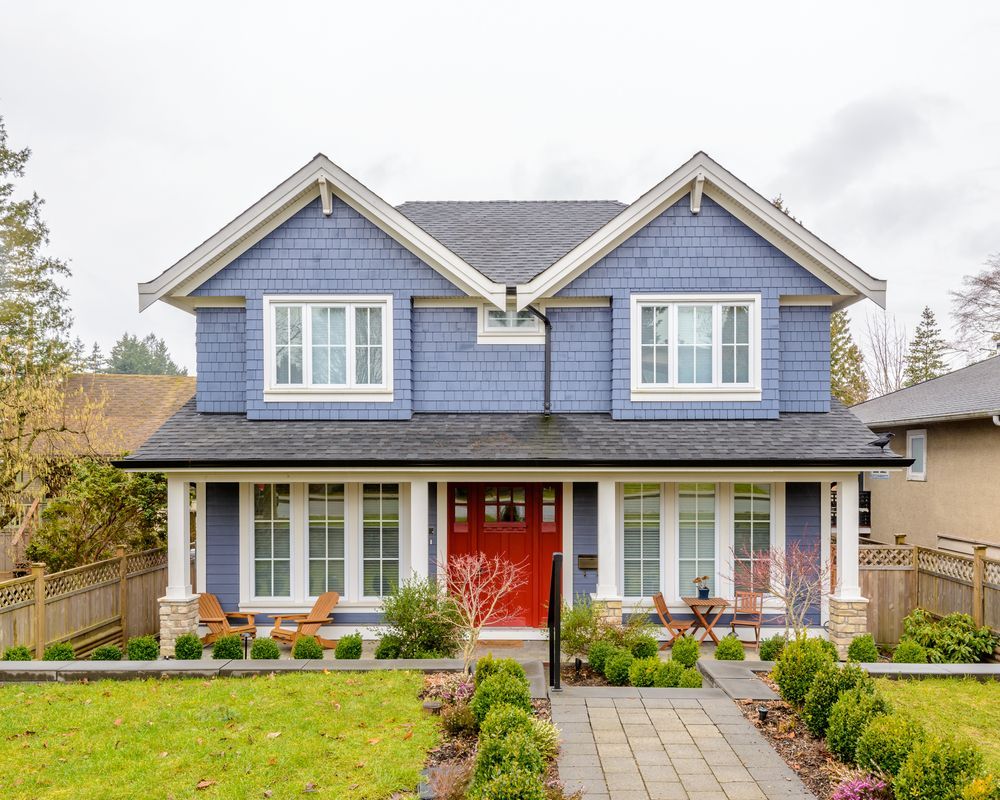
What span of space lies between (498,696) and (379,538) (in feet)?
16.8

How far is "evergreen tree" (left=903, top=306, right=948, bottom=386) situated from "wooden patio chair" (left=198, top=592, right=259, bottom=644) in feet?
128

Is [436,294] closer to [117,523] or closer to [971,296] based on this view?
[117,523]

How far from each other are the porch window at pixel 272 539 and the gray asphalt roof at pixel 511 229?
510cm

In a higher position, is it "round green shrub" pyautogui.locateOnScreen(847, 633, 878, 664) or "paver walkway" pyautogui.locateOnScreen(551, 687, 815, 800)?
"paver walkway" pyautogui.locateOnScreen(551, 687, 815, 800)

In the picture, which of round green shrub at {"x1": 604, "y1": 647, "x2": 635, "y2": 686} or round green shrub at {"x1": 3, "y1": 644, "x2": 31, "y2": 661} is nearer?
round green shrub at {"x1": 604, "y1": 647, "x2": 635, "y2": 686}

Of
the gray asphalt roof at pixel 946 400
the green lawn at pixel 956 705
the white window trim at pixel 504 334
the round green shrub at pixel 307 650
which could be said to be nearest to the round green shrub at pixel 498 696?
the green lawn at pixel 956 705

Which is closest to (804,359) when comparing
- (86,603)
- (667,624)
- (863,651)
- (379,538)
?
(863,651)

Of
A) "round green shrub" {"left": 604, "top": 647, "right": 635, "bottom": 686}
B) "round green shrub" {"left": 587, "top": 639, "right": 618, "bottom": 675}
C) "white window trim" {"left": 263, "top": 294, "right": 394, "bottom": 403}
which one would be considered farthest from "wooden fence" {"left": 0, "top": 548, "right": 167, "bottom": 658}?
"round green shrub" {"left": 604, "top": 647, "right": 635, "bottom": 686}

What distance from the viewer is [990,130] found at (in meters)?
25.8

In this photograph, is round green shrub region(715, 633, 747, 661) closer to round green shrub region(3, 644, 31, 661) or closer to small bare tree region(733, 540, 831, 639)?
small bare tree region(733, 540, 831, 639)

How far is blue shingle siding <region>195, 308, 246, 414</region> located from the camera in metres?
10.4

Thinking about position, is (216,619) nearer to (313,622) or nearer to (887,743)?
(313,622)

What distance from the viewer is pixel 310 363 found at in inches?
401

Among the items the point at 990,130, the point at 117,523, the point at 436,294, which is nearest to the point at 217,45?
the point at 436,294
